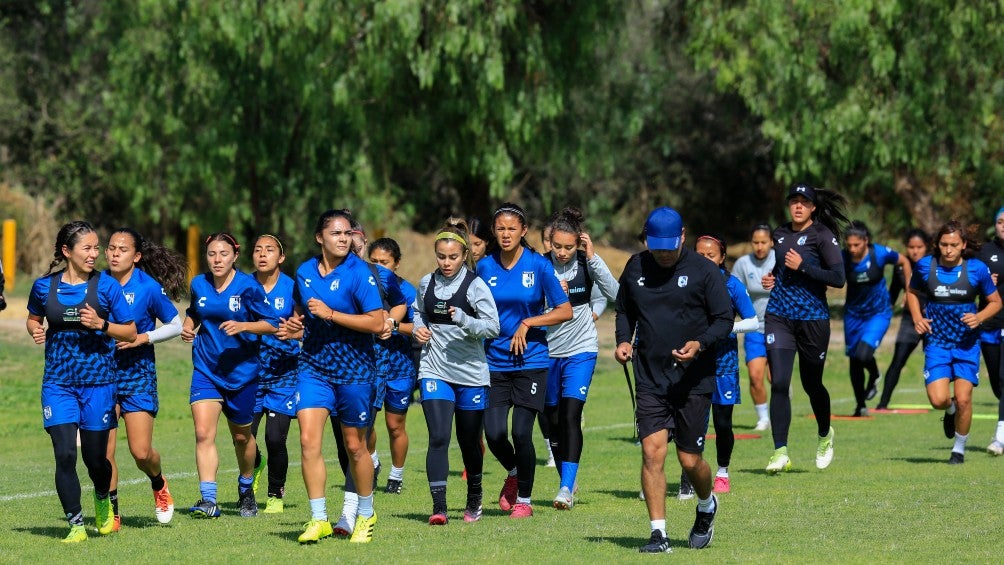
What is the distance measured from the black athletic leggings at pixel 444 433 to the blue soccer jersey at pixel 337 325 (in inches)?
36.3

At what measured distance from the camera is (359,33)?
2841 centimetres

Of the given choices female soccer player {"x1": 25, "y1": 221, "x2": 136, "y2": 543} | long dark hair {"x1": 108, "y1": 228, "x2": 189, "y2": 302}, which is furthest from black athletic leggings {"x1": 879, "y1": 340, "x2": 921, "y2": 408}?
female soccer player {"x1": 25, "y1": 221, "x2": 136, "y2": 543}

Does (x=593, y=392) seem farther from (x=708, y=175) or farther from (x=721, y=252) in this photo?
(x=708, y=175)

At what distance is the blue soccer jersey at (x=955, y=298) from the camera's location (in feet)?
46.3

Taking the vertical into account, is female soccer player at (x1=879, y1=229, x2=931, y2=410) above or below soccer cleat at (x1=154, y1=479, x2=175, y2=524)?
above

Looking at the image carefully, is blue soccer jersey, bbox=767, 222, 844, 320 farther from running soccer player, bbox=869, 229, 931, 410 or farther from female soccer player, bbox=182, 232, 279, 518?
running soccer player, bbox=869, 229, 931, 410

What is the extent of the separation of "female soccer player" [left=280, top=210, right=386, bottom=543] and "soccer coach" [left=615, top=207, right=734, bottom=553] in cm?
155

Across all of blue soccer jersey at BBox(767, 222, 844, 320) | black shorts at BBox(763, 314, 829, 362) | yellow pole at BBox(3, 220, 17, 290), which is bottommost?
black shorts at BBox(763, 314, 829, 362)

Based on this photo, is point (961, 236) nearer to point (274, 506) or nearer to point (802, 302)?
point (802, 302)

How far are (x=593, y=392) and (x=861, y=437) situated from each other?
710 cm

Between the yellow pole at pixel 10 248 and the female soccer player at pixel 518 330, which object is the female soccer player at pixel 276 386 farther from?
the yellow pole at pixel 10 248

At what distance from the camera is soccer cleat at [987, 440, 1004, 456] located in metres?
14.4

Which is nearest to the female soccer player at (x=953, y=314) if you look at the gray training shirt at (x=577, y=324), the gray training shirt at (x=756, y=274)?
the gray training shirt at (x=756, y=274)

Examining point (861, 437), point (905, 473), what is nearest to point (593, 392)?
point (861, 437)
